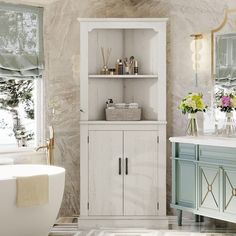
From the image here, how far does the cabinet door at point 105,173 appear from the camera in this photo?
5789 mm

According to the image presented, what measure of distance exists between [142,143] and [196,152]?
63 centimetres

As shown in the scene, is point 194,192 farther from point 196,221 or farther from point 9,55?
point 9,55

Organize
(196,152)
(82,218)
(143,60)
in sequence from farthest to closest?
(143,60) < (82,218) < (196,152)

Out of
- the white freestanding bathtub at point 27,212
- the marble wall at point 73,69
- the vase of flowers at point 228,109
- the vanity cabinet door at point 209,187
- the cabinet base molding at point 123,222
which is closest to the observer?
the white freestanding bathtub at point 27,212

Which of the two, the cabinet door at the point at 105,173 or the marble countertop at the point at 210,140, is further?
the cabinet door at the point at 105,173

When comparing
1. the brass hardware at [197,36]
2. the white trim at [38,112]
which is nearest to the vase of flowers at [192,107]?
the brass hardware at [197,36]

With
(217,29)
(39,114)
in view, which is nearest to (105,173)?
(39,114)

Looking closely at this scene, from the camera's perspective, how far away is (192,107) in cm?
564

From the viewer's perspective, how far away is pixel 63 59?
6.20 m

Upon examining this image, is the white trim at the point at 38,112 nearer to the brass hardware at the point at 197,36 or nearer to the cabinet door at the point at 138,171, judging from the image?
the cabinet door at the point at 138,171

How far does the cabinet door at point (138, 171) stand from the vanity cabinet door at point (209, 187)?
596 mm

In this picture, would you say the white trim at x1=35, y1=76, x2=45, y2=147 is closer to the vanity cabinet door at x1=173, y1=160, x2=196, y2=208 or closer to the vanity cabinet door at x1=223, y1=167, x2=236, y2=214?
the vanity cabinet door at x1=173, y1=160, x2=196, y2=208

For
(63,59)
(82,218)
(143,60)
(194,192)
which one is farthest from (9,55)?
(194,192)

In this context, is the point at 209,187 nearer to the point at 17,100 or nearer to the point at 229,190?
the point at 229,190
